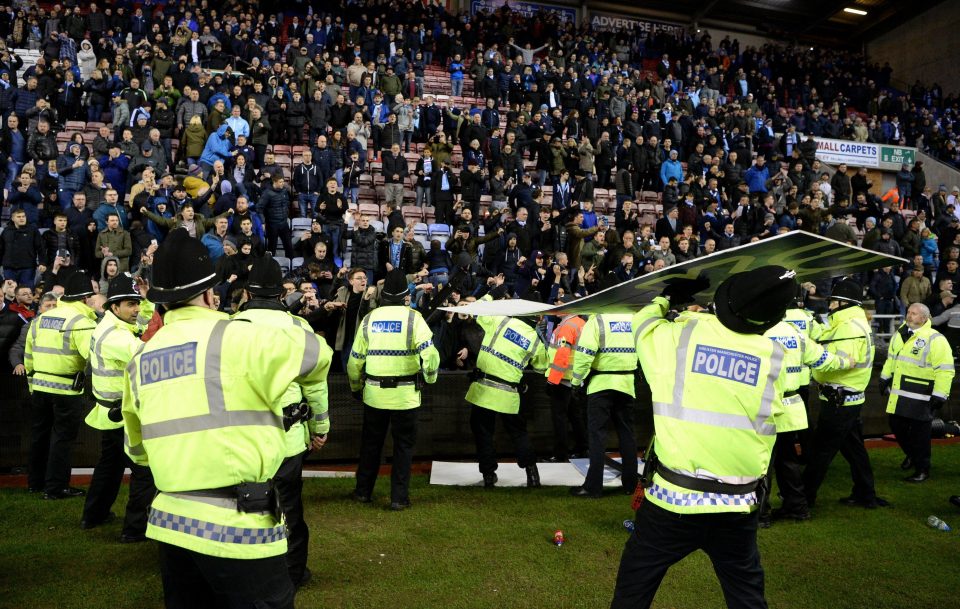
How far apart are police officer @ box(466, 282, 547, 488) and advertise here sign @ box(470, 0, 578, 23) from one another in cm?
2344

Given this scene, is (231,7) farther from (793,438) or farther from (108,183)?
(793,438)

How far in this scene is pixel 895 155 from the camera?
23656 millimetres

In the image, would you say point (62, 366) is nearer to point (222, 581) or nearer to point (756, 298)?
point (222, 581)

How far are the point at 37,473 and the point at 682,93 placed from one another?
66.0ft

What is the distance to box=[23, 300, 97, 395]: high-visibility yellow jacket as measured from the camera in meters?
6.14

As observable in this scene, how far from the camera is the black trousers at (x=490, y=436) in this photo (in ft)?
22.9

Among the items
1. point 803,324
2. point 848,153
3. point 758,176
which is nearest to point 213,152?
point 803,324

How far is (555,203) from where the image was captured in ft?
47.4

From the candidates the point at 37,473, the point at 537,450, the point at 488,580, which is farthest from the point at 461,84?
the point at 488,580

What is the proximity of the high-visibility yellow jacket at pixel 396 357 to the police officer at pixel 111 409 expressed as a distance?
1.80 m

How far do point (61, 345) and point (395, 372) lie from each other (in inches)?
114

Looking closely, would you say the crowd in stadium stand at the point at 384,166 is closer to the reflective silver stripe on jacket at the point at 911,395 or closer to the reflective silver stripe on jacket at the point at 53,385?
the reflective silver stripe on jacket at the point at 53,385

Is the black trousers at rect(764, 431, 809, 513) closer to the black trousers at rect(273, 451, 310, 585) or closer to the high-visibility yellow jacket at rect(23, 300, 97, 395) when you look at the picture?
the black trousers at rect(273, 451, 310, 585)

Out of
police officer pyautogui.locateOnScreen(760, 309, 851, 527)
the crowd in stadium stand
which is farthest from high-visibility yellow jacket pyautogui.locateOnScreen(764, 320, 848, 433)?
the crowd in stadium stand
